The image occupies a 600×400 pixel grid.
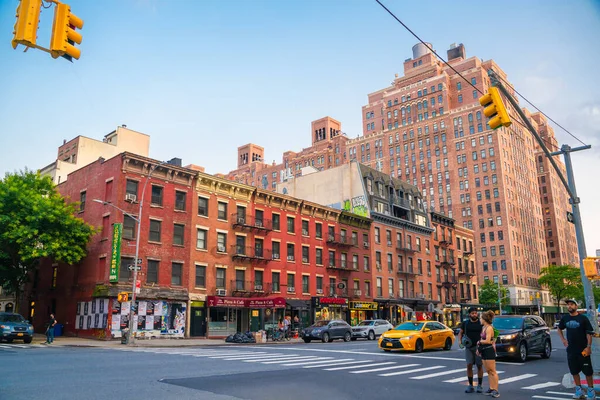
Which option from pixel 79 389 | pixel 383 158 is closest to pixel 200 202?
pixel 79 389

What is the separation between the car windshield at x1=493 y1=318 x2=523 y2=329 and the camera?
61.8 ft

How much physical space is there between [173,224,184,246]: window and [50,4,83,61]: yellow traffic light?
2875 cm

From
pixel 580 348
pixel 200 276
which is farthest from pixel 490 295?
pixel 580 348

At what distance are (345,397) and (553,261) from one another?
132 metres

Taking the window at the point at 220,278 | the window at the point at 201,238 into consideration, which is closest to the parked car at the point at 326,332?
the window at the point at 220,278

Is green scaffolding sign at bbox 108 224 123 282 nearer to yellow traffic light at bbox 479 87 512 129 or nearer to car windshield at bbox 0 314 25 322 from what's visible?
car windshield at bbox 0 314 25 322

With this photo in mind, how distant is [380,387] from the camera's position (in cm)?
1121

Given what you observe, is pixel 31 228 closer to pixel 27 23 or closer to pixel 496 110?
pixel 27 23

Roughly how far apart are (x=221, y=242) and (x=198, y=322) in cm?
684

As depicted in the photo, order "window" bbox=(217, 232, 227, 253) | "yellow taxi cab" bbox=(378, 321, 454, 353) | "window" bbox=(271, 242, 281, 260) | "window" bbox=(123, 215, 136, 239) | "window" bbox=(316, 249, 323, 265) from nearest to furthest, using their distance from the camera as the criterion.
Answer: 1. "yellow taxi cab" bbox=(378, 321, 454, 353)
2. "window" bbox=(123, 215, 136, 239)
3. "window" bbox=(217, 232, 227, 253)
4. "window" bbox=(271, 242, 281, 260)
5. "window" bbox=(316, 249, 323, 265)

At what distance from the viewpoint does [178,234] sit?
121 feet

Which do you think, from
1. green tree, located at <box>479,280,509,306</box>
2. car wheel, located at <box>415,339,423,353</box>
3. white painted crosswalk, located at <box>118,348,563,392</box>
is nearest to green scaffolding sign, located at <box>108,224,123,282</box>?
white painted crosswalk, located at <box>118,348,563,392</box>

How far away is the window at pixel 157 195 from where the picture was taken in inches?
1411

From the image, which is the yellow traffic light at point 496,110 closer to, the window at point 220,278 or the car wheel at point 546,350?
the car wheel at point 546,350
